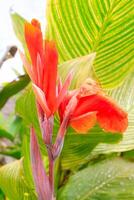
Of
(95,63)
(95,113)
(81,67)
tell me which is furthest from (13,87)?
(95,113)

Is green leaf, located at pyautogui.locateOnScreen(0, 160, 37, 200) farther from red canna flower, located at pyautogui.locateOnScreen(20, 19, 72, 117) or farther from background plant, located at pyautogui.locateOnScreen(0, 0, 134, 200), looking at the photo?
red canna flower, located at pyautogui.locateOnScreen(20, 19, 72, 117)

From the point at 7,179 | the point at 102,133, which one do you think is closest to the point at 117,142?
the point at 102,133

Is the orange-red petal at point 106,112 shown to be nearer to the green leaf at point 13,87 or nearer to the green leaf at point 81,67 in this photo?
the green leaf at point 81,67

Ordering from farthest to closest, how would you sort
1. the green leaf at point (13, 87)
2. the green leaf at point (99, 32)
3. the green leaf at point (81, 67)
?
the green leaf at point (13, 87)
the green leaf at point (99, 32)
the green leaf at point (81, 67)

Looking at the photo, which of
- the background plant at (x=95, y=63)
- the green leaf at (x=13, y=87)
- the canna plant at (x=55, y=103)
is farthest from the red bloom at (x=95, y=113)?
the green leaf at (x=13, y=87)

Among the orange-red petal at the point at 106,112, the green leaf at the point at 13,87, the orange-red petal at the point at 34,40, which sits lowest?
the green leaf at the point at 13,87

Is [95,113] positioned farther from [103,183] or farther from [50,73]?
[103,183]
